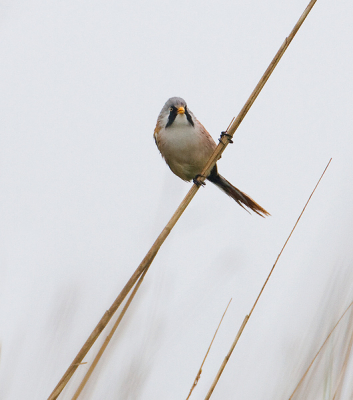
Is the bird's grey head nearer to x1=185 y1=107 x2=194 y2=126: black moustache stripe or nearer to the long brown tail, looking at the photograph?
x1=185 y1=107 x2=194 y2=126: black moustache stripe

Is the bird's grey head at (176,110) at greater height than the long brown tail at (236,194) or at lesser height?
greater

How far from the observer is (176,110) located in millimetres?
2910

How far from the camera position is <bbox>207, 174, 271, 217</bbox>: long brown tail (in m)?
2.83

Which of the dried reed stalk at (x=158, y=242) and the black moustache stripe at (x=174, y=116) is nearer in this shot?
the dried reed stalk at (x=158, y=242)

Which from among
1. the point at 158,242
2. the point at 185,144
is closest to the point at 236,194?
the point at 185,144

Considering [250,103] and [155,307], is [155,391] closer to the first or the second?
[155,307]

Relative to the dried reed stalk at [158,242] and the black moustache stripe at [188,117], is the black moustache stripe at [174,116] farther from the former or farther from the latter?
the dried reed stalk at [158,242]

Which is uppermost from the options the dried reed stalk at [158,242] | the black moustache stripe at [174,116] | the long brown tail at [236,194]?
the black moustache stripe at [174,116]

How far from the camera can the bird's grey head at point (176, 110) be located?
113 inches

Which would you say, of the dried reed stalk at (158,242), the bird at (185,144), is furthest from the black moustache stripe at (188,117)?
the dried reed stalk at (158,242)

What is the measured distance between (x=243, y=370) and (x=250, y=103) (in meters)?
1.05

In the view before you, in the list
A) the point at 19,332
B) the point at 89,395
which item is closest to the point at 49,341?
the point at 19,332

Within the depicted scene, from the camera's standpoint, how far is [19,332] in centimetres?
172

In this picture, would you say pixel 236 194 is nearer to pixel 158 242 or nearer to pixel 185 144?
pixel 185 144
